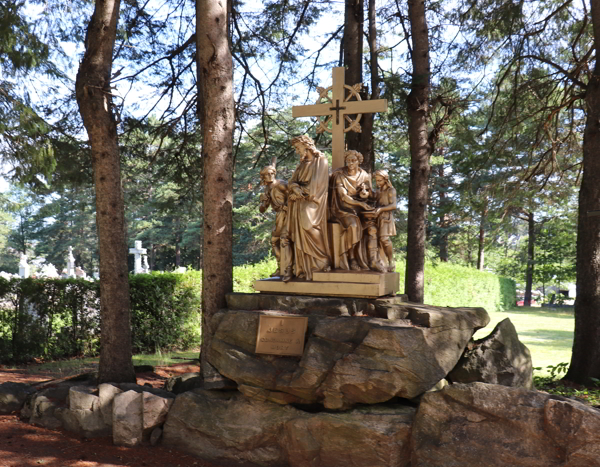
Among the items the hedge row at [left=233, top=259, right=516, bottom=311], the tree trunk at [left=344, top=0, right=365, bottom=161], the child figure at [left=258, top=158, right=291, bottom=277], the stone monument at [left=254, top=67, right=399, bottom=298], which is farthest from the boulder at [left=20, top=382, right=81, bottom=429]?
the hedge row at [left=233, top=259, right=516, bottom=311]

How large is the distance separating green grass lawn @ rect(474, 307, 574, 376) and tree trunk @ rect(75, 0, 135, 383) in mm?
6289

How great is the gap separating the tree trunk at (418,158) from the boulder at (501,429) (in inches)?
151

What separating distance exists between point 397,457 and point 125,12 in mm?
8356

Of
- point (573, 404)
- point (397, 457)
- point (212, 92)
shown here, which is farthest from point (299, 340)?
point (212, 92)

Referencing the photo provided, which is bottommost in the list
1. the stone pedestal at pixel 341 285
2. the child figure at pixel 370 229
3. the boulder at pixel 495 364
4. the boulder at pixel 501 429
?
the boulder at pixel 501 429

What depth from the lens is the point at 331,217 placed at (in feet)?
18.5

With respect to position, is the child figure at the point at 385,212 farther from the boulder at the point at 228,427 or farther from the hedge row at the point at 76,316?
the hedge row at the point at 76,316

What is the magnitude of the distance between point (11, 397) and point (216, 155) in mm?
3649

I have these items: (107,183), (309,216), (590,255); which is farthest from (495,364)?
(107,183)

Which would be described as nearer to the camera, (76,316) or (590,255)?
(590,255)

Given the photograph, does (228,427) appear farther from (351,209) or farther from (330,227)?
(351,209)

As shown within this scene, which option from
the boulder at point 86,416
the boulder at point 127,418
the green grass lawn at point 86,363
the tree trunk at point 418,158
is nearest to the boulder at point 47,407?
the boulder at point 86,416

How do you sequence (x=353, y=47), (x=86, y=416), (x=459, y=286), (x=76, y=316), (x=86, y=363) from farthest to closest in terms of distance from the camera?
(x=459, y=286)
(x=76, y=316)
(x=86, y=363)
(x=353, y=47)
(x=86, y=416)

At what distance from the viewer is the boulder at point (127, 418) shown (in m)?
5.20
